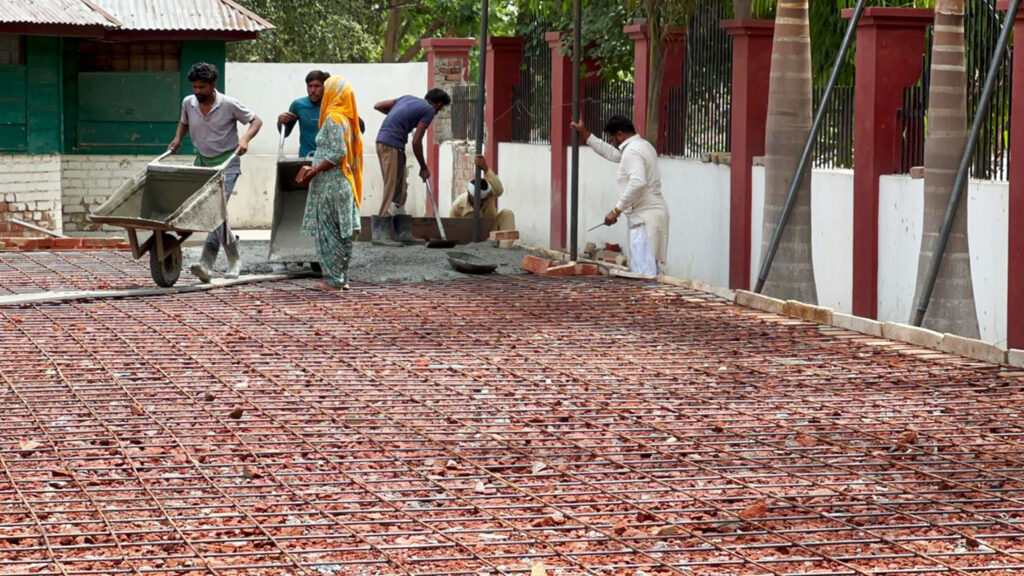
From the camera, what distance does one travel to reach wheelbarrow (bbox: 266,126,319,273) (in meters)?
12.8

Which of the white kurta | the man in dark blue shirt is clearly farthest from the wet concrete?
the white kurta

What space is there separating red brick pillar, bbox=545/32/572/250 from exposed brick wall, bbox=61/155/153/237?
4.95 meters

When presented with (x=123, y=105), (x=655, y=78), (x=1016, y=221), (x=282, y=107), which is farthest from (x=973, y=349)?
(x=282, y=107)

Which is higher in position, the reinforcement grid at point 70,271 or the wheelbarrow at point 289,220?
the wheelbarrow at point 289,220

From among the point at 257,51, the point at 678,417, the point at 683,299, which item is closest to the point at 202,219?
the point at 683,299

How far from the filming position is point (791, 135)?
12.1m

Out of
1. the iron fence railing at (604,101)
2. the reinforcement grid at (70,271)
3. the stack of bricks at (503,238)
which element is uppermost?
the iron fence railing at (604,101)

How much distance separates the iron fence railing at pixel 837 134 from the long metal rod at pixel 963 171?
2.07 meters

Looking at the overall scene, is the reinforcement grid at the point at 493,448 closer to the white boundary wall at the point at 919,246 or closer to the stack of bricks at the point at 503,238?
the white boundary wall at the point at 919,246

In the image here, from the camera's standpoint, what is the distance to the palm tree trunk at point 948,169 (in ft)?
32.7

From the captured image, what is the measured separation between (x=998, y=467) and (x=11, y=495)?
3.67m

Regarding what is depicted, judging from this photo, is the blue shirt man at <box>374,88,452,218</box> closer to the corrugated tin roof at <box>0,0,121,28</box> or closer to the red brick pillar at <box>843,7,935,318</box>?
the corrugated tin roof at <box>0,0,121,28</box>

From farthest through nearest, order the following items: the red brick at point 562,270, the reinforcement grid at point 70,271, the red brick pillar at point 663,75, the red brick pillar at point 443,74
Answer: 1. the red brick pillar at point 443,74
2. the red brick pillar at point 663,75
3. the red brick at point 562,270
4. the reinforcement grid at point 70,271

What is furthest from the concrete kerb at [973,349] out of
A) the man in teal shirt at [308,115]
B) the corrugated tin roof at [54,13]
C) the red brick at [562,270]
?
the corrugated tin roof at [54,13]
